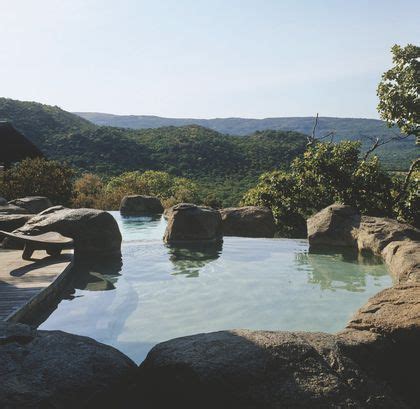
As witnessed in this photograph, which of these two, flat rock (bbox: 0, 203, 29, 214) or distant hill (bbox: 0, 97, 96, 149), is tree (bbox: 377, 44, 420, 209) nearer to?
flat rock (bbox: 0, 203, 29, 214)

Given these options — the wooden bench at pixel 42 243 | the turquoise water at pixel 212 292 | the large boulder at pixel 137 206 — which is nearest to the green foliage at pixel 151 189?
the large boulder at pixel 137 206

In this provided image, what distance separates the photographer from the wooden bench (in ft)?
26.0

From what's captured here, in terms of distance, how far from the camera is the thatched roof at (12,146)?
64.6ft

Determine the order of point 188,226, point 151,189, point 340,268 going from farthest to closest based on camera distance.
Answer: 1. point 151,189
2. point 188,226
3. point 340,268

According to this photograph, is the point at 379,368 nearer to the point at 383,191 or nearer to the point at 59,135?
the point at 383,191

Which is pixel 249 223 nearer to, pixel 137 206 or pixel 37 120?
pixel 137 206

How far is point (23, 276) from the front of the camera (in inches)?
275

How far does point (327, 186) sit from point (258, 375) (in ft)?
35.4

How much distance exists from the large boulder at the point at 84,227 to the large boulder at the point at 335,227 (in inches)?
194

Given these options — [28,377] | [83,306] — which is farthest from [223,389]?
[83,306]

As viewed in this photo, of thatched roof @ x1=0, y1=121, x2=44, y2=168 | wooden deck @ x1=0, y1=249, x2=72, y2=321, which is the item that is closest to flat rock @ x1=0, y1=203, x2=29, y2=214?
wooden deck @ x1=0, y1=249, x2=72, y2=321

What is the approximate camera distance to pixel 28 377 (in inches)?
121

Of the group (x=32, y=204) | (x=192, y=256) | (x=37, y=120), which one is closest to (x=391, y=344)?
(x=192, y=256)

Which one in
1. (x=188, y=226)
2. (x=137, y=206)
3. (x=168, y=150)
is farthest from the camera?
(x=168, y=150)
